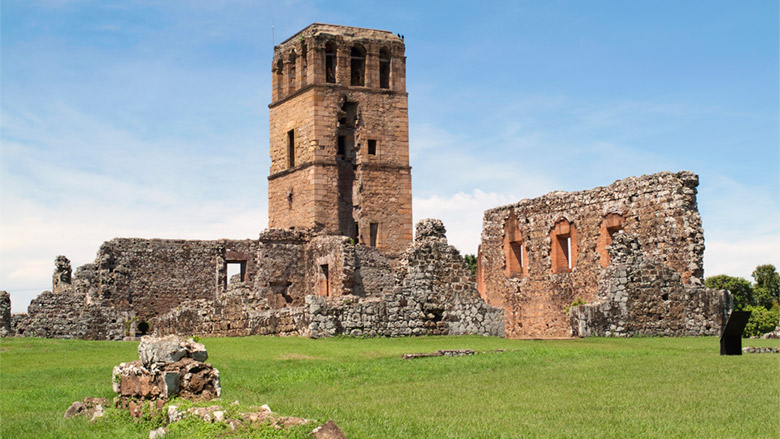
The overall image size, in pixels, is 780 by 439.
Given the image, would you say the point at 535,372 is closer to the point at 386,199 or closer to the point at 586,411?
the point at 586,411

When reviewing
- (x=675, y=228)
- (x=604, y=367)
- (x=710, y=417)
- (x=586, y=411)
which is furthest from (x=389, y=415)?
(x=675, y=228)

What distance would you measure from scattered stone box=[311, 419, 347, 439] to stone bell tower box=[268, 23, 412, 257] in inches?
1188

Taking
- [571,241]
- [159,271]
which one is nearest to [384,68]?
[159,271]

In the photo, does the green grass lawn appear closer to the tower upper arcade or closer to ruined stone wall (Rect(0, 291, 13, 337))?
ruined stone wall (Rect(0, 291, 13, 337))

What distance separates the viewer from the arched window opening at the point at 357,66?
39750 millimetres

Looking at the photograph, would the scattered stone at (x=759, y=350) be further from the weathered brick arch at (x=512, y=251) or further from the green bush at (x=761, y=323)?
the green bush at (x=761, y=323)

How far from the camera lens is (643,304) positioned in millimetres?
19422

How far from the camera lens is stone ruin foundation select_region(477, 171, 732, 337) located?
1941 centimetres

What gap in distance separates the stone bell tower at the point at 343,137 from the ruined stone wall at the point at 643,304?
19543 mm

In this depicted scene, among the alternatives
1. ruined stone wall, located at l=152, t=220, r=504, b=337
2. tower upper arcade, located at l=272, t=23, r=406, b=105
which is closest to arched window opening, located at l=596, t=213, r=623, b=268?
ruined stone wall, located at l=152, t=220, r=504, b=337

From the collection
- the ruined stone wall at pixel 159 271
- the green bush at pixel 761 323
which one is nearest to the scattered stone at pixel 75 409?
the ruined stone wall at pixel 159 271

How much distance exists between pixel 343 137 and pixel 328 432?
1275 inches

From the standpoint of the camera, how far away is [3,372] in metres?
14.3

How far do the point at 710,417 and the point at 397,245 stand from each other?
1227 inches
